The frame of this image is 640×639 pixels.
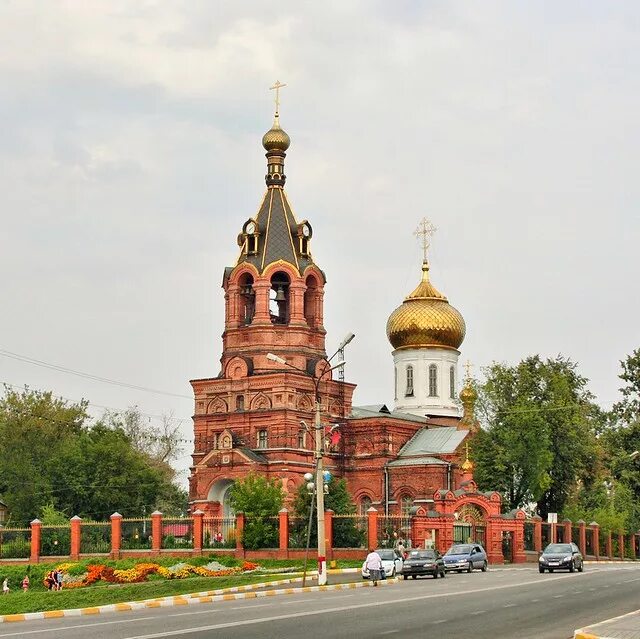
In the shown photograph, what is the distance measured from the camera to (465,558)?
43281mm

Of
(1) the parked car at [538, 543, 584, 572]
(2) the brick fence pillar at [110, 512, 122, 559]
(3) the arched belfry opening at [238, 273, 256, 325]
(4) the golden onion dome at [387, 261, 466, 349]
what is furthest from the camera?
(4) the golden onion dome at [387, 261, 466, 349]

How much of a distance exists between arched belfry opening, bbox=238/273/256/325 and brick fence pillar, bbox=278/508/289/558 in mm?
18204

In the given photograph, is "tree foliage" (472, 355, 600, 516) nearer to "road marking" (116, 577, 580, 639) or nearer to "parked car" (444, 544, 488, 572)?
"parked car" (444, 544, 488, 572)

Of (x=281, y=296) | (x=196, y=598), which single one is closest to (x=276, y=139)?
(x=281, y=296)

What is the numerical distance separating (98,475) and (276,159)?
63.7 feet

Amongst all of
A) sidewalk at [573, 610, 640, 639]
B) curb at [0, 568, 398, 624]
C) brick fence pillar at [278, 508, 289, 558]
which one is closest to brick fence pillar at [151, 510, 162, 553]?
brick fence pillar at [278, 508, 289, 558]

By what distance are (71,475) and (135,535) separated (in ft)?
40.8

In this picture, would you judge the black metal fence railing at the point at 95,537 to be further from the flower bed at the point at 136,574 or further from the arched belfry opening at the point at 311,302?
the arched belfry opening at the point at 311,302

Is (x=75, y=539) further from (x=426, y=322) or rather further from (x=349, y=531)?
(x=426, y=322)

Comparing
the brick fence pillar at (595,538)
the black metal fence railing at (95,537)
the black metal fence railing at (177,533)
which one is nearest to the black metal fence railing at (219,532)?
the black metal fence railing at (177,533)

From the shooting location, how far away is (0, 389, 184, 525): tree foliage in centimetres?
6675

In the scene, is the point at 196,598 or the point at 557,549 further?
the point at 557,549

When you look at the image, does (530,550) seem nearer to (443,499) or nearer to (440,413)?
(443,499)

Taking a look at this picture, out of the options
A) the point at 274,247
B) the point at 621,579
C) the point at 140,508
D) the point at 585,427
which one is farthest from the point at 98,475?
the point at 621,579
